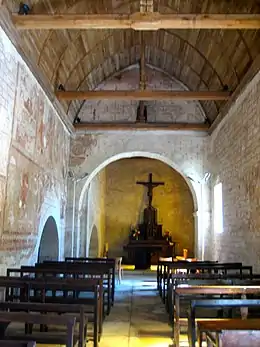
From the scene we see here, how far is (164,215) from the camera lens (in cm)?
1841

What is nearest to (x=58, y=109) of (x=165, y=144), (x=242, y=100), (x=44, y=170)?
(x=44, y=170)

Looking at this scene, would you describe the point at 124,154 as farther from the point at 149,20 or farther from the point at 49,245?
the point at 149,20

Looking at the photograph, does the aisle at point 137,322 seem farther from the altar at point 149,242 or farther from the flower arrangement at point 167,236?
the flower arrangement at point 167,236

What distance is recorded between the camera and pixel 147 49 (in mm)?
10977

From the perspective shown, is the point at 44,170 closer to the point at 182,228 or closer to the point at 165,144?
the point at 165,144

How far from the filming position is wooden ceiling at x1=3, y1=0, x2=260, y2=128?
24.6ft

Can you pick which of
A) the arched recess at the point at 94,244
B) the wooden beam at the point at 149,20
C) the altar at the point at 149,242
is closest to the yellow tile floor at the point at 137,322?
the wooden beam at the point at 149,20

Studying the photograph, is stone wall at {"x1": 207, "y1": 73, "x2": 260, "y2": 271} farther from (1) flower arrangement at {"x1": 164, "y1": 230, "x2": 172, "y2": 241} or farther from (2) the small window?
(1) flower arrangement at {"x1": 164, "y1": 230, "x2": 172, "y2": 241}

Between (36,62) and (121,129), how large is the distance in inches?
180

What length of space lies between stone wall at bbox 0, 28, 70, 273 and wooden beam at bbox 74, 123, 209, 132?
2032mm

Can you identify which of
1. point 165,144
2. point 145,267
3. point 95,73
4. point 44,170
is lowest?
point 145,267

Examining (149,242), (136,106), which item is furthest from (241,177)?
(149,242)

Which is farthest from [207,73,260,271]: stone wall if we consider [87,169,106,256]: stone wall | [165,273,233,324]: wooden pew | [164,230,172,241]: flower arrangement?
[164,230,172,241]: flower arrangement

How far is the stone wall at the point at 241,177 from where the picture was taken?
23.8 ft
